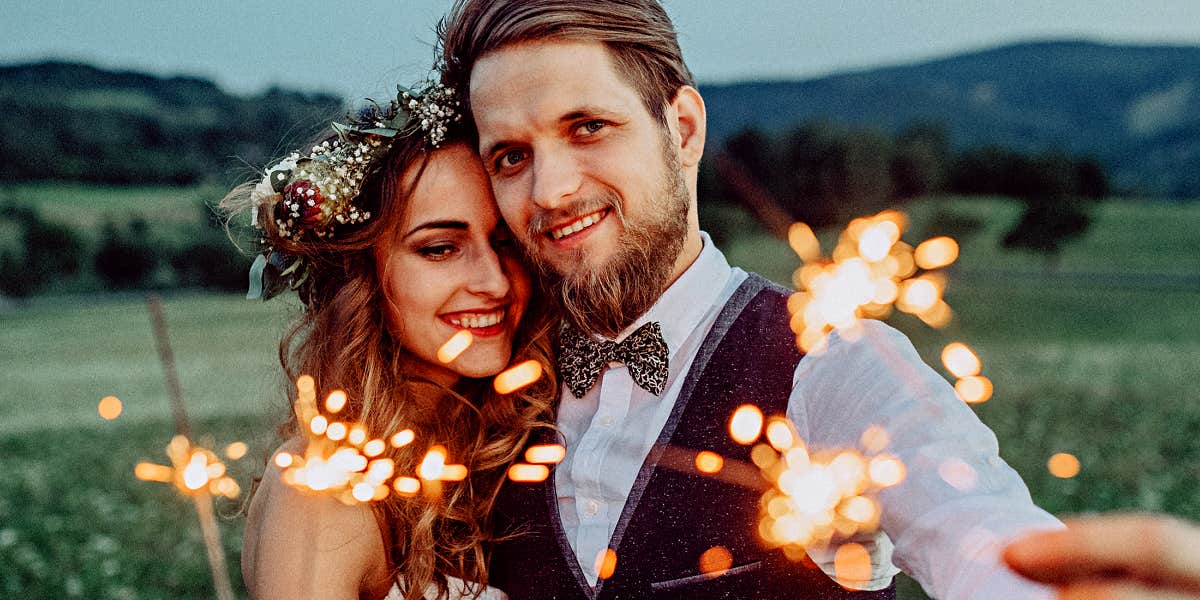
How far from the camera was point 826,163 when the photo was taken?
3356cm

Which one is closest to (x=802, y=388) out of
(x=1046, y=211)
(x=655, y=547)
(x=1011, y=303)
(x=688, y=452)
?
(x=688, y=452)

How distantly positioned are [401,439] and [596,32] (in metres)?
1.31

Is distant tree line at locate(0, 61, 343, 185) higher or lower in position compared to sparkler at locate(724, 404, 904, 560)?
lower

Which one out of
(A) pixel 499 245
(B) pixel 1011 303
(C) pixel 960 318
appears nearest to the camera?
(A) pixel 499 245

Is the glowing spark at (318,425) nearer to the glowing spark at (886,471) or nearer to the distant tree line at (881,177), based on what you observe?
the glowing spark at (886,471)

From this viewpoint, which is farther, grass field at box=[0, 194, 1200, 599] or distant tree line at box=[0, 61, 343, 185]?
distant tree line at box=[0, 61, 343, 185]

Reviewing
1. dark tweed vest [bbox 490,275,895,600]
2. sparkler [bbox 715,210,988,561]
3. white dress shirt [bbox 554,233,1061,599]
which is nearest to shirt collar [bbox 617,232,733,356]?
white dress shirt [bbox 554,233,1061,599]

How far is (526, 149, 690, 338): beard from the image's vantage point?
6.84ft

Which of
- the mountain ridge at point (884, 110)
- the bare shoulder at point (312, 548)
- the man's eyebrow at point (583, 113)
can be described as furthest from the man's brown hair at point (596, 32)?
the mountain ridge at point (884, 110)

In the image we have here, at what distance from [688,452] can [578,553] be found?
1.18ft

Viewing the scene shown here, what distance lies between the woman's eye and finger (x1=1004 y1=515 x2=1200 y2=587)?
Answer: 189 centimetres

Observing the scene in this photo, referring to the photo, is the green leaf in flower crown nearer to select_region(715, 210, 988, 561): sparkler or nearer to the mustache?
the mustache

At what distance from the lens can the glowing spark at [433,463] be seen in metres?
2.46

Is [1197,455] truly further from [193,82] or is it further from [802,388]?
[193,82]
